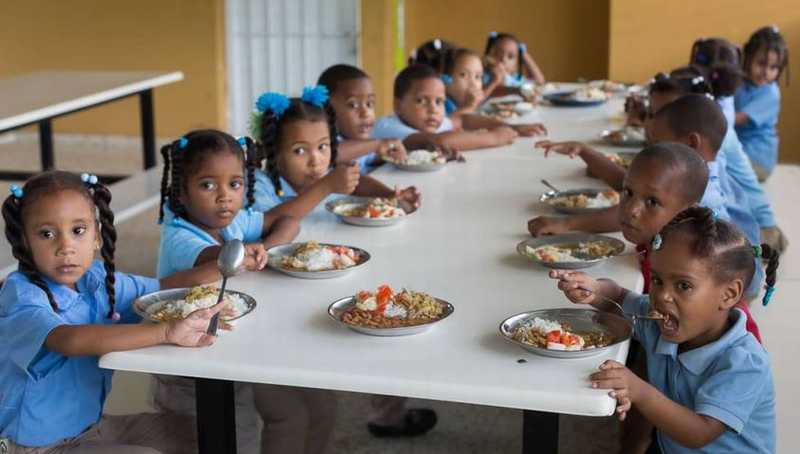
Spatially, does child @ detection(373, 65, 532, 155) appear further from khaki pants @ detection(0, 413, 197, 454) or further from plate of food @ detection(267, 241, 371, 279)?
khaki pants @ detection(0, 413, 197, 454)

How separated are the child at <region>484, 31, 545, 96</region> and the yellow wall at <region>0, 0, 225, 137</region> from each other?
2.36m

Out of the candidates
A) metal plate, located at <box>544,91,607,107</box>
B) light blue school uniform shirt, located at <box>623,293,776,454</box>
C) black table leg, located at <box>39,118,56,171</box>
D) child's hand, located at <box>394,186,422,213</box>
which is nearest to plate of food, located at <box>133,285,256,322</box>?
light blue school uniform shirt, located at <box>623,293,776,454</box>

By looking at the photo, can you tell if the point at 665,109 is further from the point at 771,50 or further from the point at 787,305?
the point at 771,50

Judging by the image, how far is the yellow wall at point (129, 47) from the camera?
24.9 ft

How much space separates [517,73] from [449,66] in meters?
1.38

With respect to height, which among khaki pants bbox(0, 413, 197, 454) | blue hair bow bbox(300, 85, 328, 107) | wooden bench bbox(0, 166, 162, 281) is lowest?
wooden bench bbox(0, 166, 162, 281)

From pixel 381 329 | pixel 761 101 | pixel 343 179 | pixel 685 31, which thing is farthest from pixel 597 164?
pixel 685 31

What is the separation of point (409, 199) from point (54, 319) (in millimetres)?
1238

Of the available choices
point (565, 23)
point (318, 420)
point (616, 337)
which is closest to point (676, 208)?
point (616, 337)

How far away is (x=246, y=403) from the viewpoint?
255cm

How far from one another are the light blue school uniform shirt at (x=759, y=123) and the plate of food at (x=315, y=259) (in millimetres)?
3167

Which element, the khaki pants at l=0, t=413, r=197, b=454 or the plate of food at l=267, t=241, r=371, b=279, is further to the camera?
the plate of food at l=267, t=241, r=371, b=279

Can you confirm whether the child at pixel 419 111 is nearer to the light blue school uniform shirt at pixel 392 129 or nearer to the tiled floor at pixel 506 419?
the light blue school uniform shirt at pixel 392 129

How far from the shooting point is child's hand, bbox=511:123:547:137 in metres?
4.27
